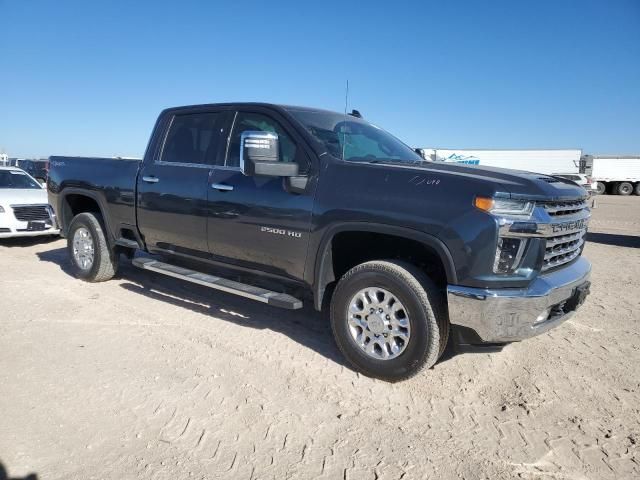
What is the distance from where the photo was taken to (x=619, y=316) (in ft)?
16.5

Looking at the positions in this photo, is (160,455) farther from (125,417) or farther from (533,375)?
(533,375)

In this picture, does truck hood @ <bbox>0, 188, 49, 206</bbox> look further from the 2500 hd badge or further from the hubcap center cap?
the hubcap center cap

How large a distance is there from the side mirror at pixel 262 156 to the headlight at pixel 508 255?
1.60 m

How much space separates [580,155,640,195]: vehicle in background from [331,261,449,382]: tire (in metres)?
38.6

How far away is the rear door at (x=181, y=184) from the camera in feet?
15.1

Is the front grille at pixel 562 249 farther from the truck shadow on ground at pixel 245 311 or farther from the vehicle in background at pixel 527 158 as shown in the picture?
the vehicle in background at pixel 527 158

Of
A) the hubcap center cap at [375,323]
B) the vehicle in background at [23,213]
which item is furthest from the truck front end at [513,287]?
the vehicle in background at [23,213]

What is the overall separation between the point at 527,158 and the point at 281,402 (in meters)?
39.7

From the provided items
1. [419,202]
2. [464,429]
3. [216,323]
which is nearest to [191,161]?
[216,323]

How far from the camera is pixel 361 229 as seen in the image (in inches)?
137

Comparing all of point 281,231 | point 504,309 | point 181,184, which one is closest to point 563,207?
point 504,309

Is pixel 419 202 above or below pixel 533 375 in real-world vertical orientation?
above

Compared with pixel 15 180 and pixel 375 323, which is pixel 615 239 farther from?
pixel 15 180

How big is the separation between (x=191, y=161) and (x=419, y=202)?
2556 mm
